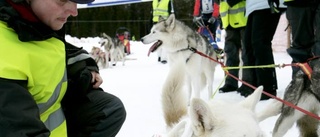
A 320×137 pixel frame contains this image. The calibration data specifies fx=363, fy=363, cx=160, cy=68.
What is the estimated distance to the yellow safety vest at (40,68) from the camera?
845mm

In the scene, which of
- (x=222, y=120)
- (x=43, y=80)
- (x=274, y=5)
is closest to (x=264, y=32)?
(x=274, y=5)

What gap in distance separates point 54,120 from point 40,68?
23 cm

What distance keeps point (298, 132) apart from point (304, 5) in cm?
74

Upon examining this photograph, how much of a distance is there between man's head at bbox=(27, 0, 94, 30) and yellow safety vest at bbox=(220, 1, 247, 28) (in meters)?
2.56

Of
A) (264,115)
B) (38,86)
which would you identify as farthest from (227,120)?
(264,115)

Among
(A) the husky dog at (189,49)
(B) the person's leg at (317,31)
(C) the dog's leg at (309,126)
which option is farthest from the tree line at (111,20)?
(C) the dog's leg at (309,126)

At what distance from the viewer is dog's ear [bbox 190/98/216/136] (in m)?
0.95

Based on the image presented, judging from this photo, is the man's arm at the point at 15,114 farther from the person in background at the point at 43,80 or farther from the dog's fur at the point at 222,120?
the dog's fur at the point at 222,120

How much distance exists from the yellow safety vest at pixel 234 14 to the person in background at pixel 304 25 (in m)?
1.16

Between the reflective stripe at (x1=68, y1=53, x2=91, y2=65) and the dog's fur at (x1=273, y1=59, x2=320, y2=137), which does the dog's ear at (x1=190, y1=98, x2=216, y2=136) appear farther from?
the dog's fur at (x1=273, y1=59, x2=320, y2=137)

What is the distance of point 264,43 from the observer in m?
2.86

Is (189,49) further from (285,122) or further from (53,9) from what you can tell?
(53,9)

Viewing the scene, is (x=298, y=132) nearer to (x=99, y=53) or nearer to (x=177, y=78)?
(x=177, y=78)

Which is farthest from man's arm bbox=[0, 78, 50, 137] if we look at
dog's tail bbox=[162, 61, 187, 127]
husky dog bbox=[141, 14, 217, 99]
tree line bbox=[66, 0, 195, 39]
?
tree line bbox=[66, 0, 195, 39]
